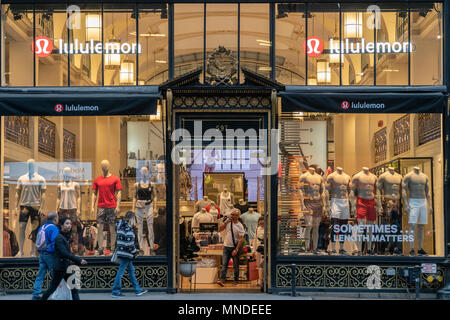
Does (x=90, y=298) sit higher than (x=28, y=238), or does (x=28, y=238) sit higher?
(x=28, y=238)

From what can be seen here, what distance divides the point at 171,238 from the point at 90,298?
2.01 meters

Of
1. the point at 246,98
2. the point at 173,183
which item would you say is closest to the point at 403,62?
the point at 246,98

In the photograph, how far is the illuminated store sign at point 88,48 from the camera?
639 inches

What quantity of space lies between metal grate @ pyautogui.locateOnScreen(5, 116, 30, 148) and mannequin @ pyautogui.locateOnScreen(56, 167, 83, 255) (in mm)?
1046

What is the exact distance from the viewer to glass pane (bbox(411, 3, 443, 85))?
1616cm

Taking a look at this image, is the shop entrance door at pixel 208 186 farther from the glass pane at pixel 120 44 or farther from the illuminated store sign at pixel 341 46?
the illuminated store sign at pixel 341 46

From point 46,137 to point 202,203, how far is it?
4638mm

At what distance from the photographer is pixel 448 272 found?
1566 centimetres

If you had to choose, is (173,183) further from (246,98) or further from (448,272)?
(448,272)

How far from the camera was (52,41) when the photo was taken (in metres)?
16.3

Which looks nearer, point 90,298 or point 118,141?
point 90,298

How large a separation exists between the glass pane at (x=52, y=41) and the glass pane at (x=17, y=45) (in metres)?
0.19

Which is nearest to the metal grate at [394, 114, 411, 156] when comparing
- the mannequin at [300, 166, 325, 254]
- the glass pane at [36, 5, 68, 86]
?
the mannequin at [300, 166, 325, 254]

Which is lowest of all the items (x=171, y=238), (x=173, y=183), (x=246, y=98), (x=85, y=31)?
(x=171, y=238)
